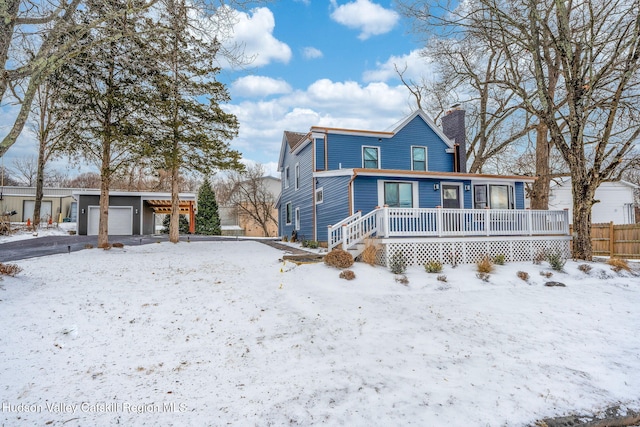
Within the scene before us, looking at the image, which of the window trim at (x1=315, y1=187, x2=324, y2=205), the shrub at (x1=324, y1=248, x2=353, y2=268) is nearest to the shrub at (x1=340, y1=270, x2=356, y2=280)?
the shrub at (x1=324, y1=248, x2=353, y2=268)

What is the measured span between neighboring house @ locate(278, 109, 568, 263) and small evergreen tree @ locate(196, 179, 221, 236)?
13199 mm

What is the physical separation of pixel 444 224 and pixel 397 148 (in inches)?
257

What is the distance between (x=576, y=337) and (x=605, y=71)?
33.4ft

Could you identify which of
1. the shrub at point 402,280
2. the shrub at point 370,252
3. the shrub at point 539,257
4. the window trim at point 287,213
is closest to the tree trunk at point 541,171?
the shrub at point 539,257

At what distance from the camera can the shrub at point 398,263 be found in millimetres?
8997

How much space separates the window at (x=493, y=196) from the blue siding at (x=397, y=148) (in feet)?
8.40

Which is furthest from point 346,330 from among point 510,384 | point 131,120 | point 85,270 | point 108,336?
point 131,120

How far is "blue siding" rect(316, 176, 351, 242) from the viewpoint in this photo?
13.1 metres

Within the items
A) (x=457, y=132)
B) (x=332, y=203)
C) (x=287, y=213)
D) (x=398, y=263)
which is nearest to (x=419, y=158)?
(x=457, y=132)

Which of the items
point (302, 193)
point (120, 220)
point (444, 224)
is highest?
point (302, 193)

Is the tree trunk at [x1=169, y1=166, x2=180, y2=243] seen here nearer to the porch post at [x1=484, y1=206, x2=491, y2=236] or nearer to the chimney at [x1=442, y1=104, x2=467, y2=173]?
the porch post at [x1=484, y1=206, x2=491, y2=236]

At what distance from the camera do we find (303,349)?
4805mm

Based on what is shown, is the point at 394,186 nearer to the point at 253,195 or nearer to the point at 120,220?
the point at 120,220

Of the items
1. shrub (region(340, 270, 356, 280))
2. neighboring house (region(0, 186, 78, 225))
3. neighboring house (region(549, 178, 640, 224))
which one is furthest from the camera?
neighboring house (region(0, 186, 78, 225))
